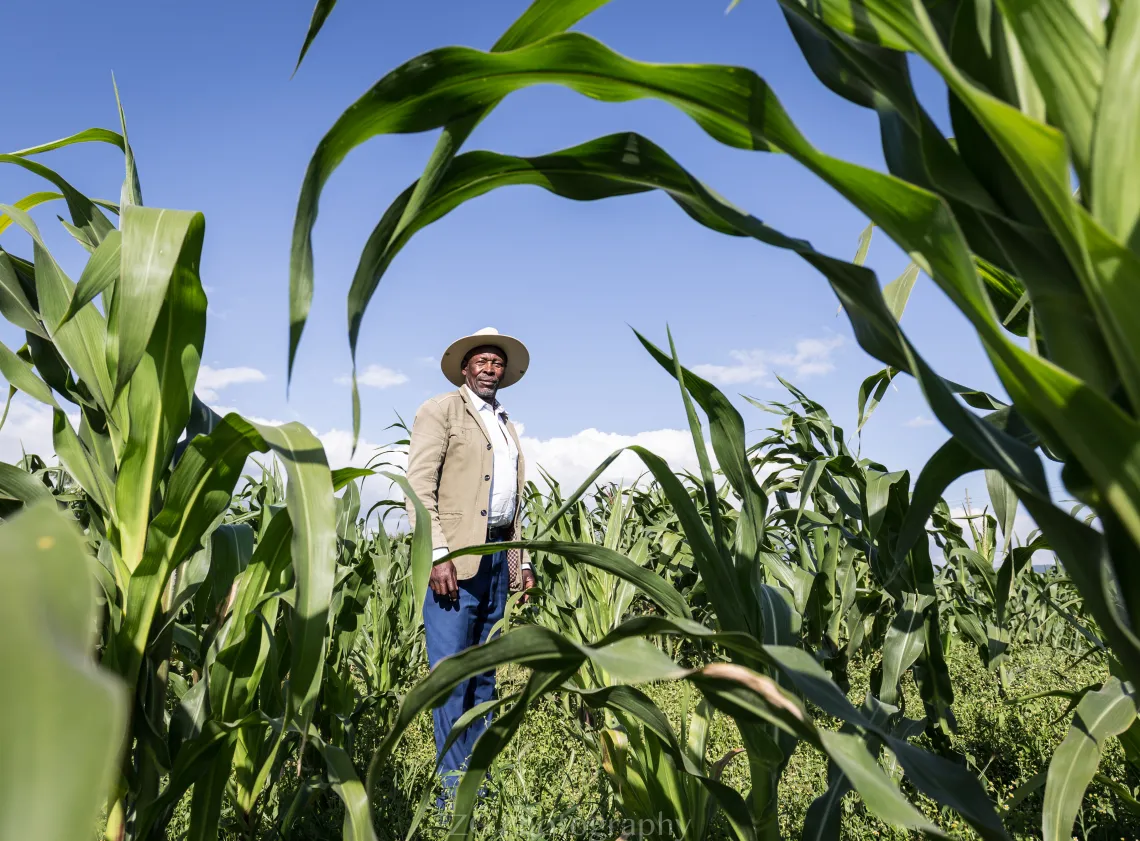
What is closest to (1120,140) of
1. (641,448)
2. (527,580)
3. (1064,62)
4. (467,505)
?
(1064,62)

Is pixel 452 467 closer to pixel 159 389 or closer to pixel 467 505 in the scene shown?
pixel 467 505

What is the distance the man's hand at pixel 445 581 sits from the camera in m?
2.52

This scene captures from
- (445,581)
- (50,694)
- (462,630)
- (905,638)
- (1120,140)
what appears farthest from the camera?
(462,630)

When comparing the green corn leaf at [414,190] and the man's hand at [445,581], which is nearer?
the green corn leaf at [414,190]

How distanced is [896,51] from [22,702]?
0.63 m

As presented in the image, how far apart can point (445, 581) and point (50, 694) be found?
245 cm

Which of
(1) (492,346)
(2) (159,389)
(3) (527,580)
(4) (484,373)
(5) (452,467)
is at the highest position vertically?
(1) (492,346)

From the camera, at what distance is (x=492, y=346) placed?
3.16 m

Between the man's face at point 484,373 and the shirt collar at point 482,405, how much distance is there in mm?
32

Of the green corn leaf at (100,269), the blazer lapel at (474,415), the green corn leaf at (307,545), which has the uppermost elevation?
the blazer lapel at (474,415)

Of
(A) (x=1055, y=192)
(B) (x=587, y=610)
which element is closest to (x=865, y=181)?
(A) (x=1055, y=192)

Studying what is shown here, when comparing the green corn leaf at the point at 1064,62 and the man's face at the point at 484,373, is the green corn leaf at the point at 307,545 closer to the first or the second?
the green corn leaf at the point at 1064,62

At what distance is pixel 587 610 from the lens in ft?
9.80

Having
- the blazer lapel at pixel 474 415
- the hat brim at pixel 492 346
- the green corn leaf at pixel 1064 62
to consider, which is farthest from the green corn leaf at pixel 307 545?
the hat brim at pixel 492 346
